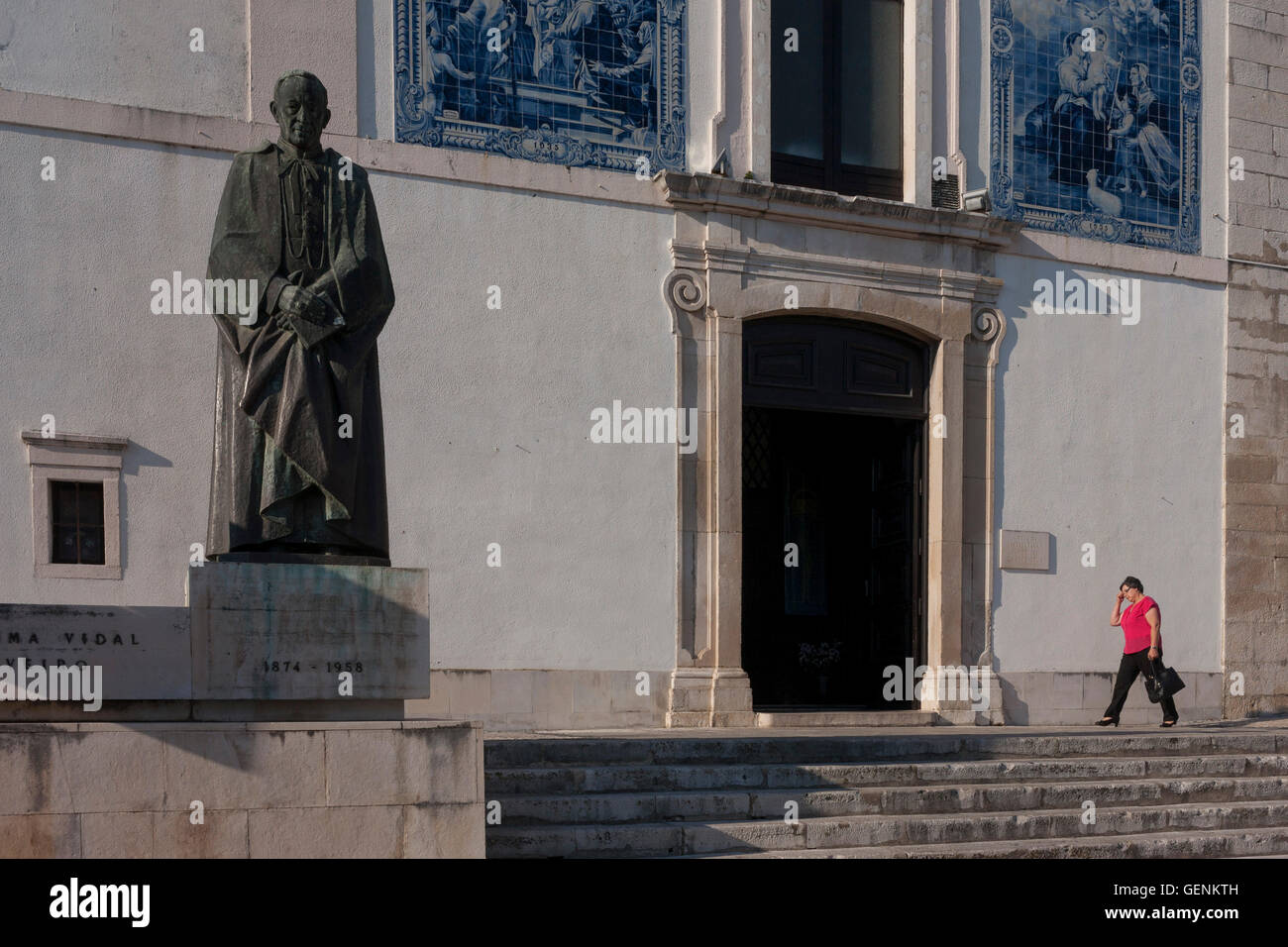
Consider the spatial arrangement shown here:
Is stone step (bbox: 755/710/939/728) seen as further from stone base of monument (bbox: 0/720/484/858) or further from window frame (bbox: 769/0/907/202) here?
stone base of monument (bbox: 0/720/484/858)

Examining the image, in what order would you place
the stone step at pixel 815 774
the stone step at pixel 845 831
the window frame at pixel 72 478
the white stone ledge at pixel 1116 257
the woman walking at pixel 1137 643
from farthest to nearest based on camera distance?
1. the white stone ledge at pixel 1116 257
2. the woman walking at pixel 1137 643
3. the window frame at pixel 72 478
4. the stone step at pixel 815 774
5. the stone step at pixel 845 831

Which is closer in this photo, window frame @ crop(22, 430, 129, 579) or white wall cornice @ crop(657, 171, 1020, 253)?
window frame @ crop(22, 430, 129, 579)

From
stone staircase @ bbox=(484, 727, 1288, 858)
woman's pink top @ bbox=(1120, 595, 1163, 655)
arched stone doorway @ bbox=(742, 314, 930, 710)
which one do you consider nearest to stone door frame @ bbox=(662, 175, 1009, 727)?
arched stone doorway @ bbox=(742, 314, 930, 710)

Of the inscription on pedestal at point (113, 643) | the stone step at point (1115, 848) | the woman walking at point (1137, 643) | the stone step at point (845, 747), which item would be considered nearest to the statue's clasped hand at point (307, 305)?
the inscription on pedestal at point (113, 643)

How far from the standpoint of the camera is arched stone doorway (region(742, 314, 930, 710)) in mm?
14602

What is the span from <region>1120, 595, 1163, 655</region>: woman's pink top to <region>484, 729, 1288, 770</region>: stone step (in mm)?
1723

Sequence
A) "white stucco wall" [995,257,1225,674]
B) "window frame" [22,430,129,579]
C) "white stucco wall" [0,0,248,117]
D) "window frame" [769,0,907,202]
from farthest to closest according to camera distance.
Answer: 1. "white stucco wall" [995,257,1225,674]
2. "window frame" [769,0,907,202]
3. "white stucco wall" [0,0,248,117]
4. "window frame" [22,430,129,579]

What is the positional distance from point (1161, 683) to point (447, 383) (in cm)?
629

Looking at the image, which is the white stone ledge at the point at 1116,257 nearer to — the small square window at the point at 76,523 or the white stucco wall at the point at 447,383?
the white stucco wall at the point at 447,383

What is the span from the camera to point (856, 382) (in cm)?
1473

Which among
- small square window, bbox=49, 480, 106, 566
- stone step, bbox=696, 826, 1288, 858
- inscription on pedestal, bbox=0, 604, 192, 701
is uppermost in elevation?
small square window, bbox=49, 480, 106, 566

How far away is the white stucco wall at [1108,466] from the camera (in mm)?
15086

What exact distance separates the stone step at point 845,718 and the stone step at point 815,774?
2920 millimetres

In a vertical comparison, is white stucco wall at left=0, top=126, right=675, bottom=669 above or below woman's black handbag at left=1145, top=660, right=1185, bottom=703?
above
